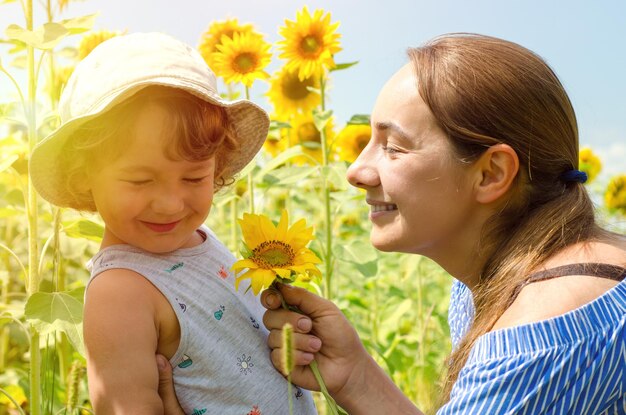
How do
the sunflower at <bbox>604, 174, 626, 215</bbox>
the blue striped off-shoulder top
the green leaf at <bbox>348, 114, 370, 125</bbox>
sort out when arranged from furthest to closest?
the sunflower at <bbox>604, 174, 626, 215</bbox>
the green leaf at <bbox>348, 114, 370, 125</bbox>
the blue striped off-shoulder top

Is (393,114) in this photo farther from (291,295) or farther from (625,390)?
(625,390)

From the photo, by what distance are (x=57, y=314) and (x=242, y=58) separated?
48.9 inches

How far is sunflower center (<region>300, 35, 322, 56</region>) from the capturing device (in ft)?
8.98

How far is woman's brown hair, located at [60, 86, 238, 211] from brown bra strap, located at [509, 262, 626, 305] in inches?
25.6

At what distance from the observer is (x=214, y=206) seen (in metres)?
3.15

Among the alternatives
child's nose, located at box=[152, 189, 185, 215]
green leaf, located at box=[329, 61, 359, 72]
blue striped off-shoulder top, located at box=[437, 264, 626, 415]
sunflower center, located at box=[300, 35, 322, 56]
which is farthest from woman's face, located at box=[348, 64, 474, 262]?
sunflower center, located at box=[300, 35, 322, 56]

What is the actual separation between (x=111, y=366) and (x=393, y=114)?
0.76 meters

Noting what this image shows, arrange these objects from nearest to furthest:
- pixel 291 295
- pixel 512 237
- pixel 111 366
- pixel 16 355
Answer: pixel 111 366
pixel 291 295
pixel 512 237
pixel 16 355

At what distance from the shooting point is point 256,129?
5.64ft

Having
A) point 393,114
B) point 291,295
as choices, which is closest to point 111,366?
point 291,295

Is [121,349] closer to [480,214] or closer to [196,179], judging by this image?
[196,179]

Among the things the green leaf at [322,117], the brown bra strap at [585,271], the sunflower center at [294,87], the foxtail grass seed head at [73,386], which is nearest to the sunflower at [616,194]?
the sunflower center at [294,87]

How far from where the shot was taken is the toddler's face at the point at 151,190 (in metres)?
1.39

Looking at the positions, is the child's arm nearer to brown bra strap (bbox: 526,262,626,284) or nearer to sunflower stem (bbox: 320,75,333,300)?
brown bra strap (bbox: 526,262,626,284)
